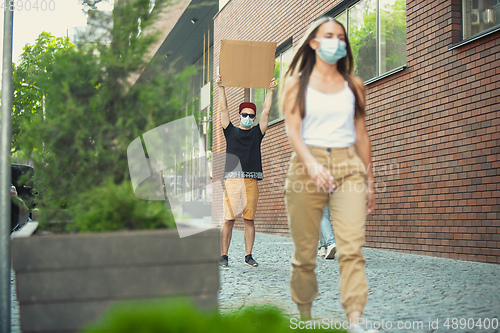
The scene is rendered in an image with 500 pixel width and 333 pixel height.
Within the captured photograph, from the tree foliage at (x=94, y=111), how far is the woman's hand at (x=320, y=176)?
82 cm

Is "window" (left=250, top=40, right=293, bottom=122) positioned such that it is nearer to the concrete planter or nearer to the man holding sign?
the man holding sign

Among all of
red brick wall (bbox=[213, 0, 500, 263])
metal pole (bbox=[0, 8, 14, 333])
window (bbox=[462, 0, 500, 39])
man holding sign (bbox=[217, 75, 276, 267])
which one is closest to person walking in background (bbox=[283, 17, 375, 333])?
metal pole (bbox=[0, 8, 14, 333])

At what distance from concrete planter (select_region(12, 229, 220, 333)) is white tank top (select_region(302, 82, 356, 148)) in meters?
1.10

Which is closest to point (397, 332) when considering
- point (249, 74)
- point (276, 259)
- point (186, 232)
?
point (186, 232)

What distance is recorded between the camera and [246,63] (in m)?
5.91

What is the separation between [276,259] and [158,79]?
493 centimetres

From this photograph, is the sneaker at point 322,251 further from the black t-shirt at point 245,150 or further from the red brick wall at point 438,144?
the black t-shirt at point 245,150

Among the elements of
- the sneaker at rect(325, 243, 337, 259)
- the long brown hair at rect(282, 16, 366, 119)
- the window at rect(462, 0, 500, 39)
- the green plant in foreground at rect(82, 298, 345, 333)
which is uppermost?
the window at rect(462, 0, 500, 39)

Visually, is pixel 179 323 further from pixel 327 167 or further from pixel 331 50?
pixel 331 50

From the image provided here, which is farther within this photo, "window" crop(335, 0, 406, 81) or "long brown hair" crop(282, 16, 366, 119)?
"window" crop(335, 0, 406, 81)

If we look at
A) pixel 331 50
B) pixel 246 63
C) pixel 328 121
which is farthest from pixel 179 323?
pixel 246 63

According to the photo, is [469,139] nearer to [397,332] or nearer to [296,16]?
[397,332]

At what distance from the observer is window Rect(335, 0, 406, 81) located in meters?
9.06

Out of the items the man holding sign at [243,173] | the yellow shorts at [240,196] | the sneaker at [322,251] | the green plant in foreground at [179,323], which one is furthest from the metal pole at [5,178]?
the sneaker at [322,251]
